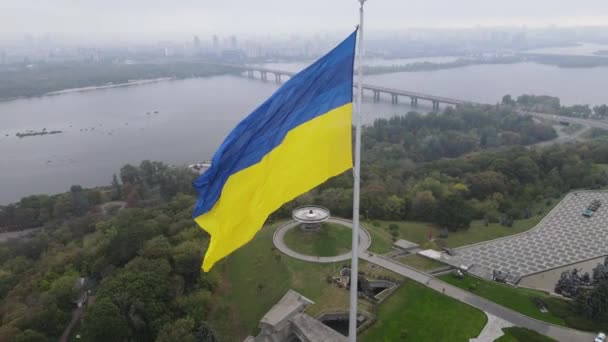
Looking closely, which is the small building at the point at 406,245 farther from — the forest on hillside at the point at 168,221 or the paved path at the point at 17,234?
the paved path at the point at 17,234

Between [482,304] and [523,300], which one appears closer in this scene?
[482,304]

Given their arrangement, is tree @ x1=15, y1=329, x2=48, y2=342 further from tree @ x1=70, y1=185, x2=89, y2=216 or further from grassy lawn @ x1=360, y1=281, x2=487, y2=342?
tree @ x1=70, y1=185, x2=89, y2=216

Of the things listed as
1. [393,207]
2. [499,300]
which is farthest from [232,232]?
[393,207]

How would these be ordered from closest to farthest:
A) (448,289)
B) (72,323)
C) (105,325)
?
(105,325), (448,289), (72,323)

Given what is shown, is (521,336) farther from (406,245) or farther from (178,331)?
(178,331)

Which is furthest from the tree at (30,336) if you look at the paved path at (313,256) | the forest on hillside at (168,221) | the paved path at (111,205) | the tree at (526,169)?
the tree at (526,169)

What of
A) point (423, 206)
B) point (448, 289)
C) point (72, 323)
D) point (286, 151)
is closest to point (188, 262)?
point (72, 323)

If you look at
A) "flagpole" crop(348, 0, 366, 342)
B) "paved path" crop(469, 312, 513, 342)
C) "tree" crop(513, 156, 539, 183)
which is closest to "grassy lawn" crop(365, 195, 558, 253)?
"tree" crop(513, 156, 539, 183)
